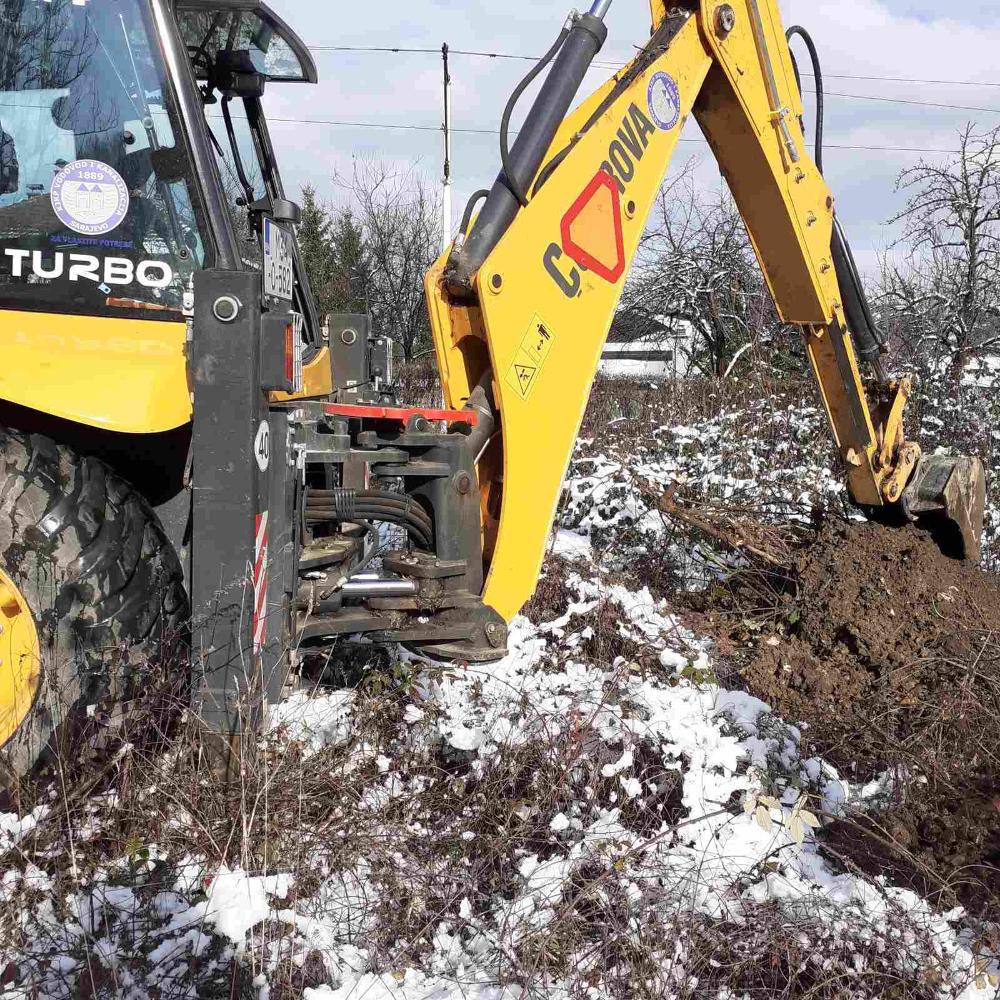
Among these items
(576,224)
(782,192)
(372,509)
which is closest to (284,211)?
(576,224)

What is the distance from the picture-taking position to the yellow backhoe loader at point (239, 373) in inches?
102

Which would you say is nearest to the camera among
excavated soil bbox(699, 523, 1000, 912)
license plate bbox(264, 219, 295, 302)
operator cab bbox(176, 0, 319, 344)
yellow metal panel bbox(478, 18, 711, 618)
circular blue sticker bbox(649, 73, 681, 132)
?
license plate bbox(264, 219, 295, 302)

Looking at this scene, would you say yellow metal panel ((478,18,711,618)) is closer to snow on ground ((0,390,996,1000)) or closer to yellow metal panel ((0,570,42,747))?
snow on ground ((0,390,996,1000))

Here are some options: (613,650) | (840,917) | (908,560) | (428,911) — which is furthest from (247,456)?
(908,560)

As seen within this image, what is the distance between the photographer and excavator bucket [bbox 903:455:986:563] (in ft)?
16.4

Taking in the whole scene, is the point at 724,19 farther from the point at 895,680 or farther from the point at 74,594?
the point at 74,594

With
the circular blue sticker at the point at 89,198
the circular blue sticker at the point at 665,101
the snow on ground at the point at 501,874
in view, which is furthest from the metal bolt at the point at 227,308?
the circular blue sticker at the point at 665,101

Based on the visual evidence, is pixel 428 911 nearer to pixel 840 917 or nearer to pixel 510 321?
pixel 840 917

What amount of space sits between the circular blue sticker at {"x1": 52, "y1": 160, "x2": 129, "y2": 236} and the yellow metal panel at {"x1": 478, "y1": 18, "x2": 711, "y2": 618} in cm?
113

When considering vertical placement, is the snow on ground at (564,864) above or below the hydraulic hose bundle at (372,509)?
below

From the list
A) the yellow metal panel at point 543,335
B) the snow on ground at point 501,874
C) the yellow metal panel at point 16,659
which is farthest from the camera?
the yellow metal panel at point 543,335

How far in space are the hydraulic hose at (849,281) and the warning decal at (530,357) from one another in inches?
74.0

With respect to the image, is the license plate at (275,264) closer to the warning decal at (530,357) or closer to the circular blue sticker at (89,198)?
the circular blue sticker at (89,198)

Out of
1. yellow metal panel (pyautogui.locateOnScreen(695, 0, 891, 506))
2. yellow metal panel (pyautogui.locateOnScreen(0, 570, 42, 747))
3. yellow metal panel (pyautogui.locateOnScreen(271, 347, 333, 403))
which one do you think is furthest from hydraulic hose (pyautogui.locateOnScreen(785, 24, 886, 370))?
yellow metal panel (pyautogui.locateOnScreen(0, 570, 42, 747))
